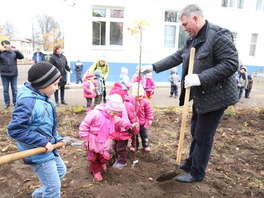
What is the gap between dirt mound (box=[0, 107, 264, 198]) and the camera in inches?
116

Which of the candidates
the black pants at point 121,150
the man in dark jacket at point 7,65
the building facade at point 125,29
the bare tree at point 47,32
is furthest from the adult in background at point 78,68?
the bare tree at point 47,32

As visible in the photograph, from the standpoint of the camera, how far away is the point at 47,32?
169 feet

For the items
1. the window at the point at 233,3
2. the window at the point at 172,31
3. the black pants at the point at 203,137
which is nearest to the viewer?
the black pants at the point at 203,137

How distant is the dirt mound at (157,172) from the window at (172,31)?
8.82 m

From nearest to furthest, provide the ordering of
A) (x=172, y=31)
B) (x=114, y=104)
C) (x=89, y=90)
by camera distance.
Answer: (x=114, y=104)
(x=89, y=90)
(x=172, y=31)

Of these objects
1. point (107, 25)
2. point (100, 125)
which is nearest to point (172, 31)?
point (107, 25)

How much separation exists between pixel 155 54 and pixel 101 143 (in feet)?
34.3

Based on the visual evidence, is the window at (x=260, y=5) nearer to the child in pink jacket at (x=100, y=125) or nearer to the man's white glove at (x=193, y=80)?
the man's white glove at (x=193, y=80)

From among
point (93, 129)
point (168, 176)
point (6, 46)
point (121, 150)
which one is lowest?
point (168, 176)

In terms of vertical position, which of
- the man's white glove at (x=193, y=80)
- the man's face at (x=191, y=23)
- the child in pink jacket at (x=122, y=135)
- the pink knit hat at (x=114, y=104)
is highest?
the man's face at (x=191, y=23)

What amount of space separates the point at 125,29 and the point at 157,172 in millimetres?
A: 9493

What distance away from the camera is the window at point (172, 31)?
42.4ft

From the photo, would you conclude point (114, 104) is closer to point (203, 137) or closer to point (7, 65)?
point (203, 137)

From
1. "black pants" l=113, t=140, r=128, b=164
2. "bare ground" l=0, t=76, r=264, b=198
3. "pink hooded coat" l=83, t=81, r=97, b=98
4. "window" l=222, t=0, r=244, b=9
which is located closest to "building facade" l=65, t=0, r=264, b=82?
"window" l=222, t=0, r=244, b=9
